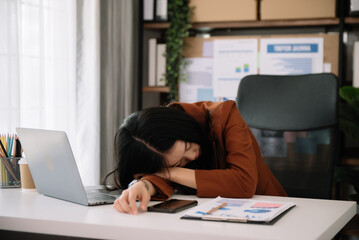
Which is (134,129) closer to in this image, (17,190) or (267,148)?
(17,190)

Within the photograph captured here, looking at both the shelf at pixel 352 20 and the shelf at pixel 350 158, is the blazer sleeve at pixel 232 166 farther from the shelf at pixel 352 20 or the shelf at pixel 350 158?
the shelf at pixel 352 20

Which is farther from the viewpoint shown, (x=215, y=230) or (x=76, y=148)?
(x=76, y=148)

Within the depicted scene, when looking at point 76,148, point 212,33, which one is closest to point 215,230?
point 76,148

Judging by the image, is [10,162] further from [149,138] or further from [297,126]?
[297,126]

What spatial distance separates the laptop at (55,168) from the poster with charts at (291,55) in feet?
6.40

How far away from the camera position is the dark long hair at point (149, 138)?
1378 millimetres

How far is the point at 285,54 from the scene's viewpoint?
3072 millimetres

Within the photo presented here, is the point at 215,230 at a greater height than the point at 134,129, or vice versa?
the point at 134,129

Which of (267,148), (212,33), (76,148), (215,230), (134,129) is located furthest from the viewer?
(212,33)

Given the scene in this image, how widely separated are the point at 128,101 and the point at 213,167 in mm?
1698

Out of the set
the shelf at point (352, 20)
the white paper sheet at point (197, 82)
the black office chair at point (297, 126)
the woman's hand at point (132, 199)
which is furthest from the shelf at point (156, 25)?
the woman's hand at point (132, 199)

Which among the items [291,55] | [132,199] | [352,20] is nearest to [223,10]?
[291,55]

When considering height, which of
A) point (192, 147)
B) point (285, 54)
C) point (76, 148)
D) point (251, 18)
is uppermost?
point (251, 18)

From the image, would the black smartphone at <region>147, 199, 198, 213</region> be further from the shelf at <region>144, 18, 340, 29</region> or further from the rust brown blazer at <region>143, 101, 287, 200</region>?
the shelf at <region>144, 18, 340, 29</region>
